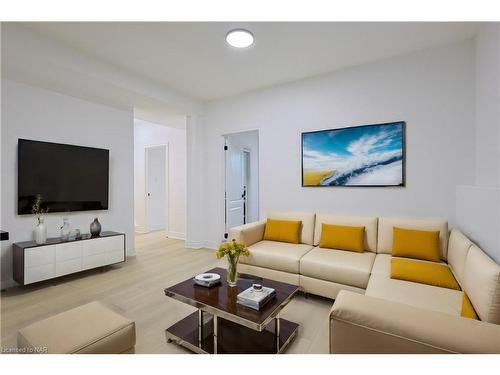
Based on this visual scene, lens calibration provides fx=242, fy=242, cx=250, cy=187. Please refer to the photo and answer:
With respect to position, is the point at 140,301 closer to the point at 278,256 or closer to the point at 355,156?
the point at 278,256

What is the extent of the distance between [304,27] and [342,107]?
126 centimetres

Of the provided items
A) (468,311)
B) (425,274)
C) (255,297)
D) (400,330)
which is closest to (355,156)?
(425,274)

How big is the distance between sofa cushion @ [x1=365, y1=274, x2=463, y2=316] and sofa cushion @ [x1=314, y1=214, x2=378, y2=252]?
2.66ft

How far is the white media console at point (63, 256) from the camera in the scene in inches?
106

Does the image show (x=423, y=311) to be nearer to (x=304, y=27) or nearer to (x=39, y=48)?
(x=304, y=27)

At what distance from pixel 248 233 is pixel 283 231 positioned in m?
0.47

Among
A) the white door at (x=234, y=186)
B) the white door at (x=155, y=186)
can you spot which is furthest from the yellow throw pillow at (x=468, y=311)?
the white door at (x=155, y=186)

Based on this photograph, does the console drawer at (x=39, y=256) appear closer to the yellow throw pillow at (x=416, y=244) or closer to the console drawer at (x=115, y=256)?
the console drawer at (x=115, y=256)

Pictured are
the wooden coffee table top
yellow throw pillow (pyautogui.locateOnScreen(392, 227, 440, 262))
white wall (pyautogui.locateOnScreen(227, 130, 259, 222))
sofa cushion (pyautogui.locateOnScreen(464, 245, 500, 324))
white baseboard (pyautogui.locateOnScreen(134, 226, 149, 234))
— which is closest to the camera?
sofa cushion (pyautogui.locateOnScreen(464, 245, 500, 324))

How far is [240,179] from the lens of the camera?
5234 mm

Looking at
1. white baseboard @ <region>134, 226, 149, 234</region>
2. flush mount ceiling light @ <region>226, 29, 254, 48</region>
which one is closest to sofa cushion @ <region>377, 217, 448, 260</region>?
flush mount ceiling light @ <region>226, 29, 254, 48</region>

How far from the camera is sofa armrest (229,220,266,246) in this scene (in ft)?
9.86

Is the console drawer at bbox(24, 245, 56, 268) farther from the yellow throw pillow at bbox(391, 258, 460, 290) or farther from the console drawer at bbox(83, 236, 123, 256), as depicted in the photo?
the yellow throw pillow at bbox(391, 258, 460, 290)

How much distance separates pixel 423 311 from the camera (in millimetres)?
1184
